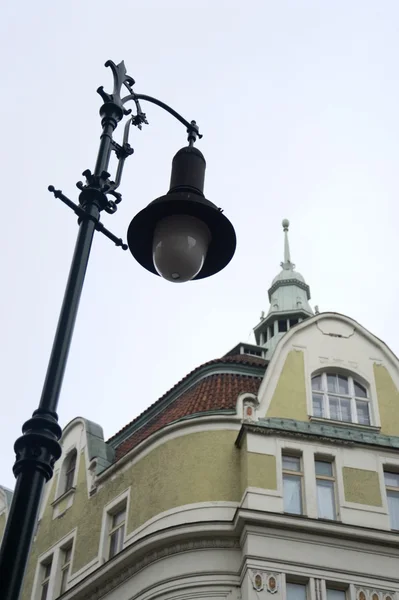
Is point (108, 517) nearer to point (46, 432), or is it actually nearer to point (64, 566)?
point (64, 566)

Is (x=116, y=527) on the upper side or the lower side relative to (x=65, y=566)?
upper

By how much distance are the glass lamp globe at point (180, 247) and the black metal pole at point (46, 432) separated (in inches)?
25.0

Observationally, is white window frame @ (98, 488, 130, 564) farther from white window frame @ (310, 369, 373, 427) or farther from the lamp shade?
the lamp shade

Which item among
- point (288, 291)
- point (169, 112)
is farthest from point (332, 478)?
point (288, 291)

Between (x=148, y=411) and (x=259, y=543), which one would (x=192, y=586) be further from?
(x=148, y=411)

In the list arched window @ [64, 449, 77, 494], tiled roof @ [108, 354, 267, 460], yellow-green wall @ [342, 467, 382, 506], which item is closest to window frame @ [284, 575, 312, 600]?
yellow-green wall @ [342, 467, 382, 506]

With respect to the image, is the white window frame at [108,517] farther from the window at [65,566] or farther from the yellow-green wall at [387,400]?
the yellow-green wall at [387,400]

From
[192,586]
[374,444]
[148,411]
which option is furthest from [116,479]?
[374,444]

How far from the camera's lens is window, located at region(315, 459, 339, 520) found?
71.2 feet

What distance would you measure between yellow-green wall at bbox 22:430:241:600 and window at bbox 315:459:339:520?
1985 millimetres

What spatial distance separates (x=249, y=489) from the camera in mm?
21344

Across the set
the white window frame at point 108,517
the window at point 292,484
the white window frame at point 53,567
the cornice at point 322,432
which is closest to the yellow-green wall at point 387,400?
the cornice at point 322,432

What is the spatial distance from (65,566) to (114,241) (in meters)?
18.7

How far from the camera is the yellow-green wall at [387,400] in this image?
24422mm
